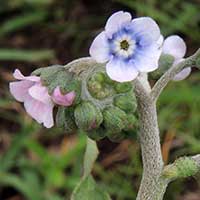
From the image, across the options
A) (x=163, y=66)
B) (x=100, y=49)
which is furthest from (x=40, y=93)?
(x=163, y=66)

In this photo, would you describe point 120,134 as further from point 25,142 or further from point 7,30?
point 7,30

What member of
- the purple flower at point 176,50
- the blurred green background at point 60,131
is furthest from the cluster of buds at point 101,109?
the blurred green background at point 60,131

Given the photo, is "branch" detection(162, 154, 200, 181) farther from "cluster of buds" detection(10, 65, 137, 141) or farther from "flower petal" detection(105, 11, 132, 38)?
"flower petal" detection(105, 11, 132, 38)

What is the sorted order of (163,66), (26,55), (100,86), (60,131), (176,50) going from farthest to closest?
(26,55) → (60,131) → (176,50) → (163,66) → (100,86)

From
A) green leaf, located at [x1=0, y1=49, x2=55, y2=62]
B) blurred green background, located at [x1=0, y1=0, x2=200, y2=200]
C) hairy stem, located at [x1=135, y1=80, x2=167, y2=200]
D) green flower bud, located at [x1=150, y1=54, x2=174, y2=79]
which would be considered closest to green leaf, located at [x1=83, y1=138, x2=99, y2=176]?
hairy stem, located at [x1=135, y1=80, x2=167, y2=200]

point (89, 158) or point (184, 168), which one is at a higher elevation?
point (184, 168)

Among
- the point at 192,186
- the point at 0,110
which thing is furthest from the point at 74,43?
the point at 192,186

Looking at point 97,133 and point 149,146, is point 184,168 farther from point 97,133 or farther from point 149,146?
point 97,133
